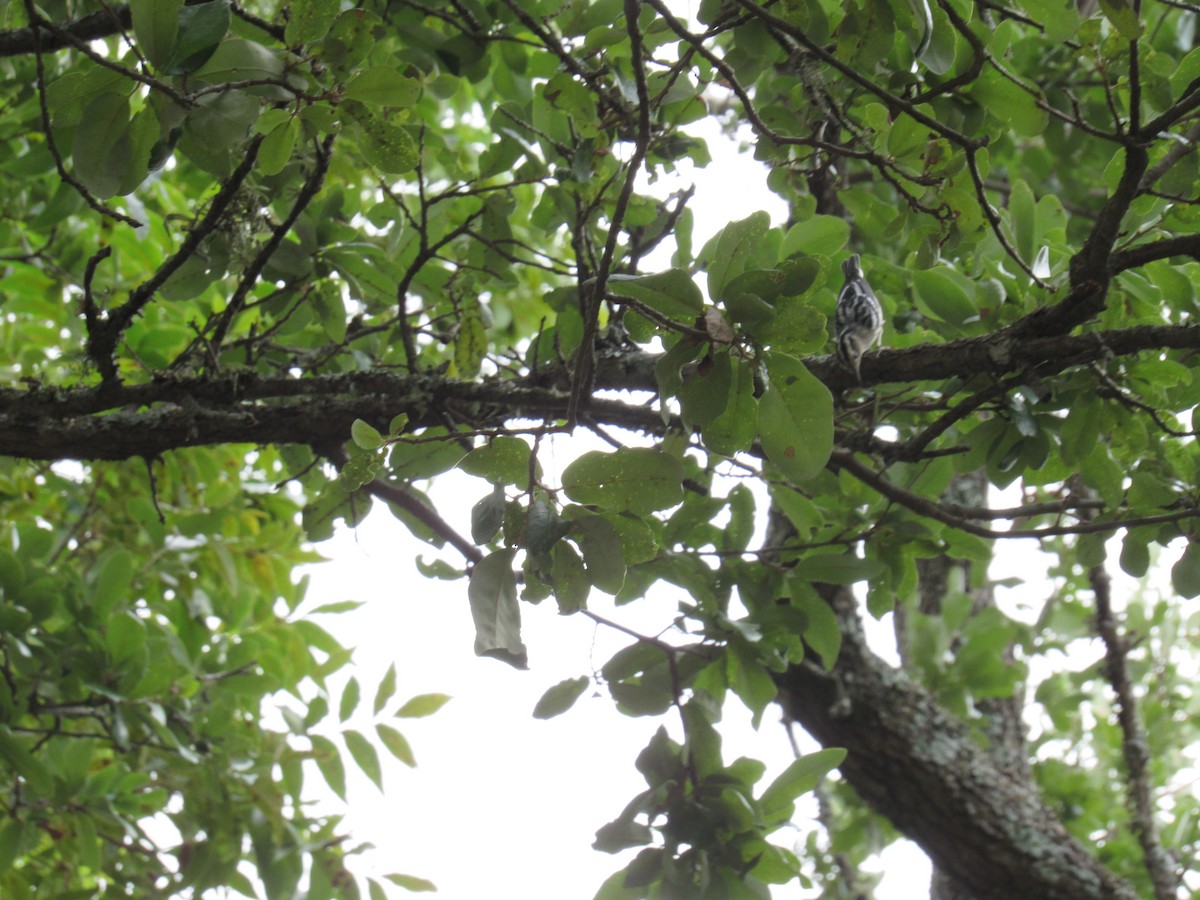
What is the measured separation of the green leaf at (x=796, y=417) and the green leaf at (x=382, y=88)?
1.56 feet

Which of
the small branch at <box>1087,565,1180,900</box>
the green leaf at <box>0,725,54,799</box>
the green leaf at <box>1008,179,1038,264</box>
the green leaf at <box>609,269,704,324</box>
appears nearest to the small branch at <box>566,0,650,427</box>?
the green leaf at <box>609,269,704,324</box>

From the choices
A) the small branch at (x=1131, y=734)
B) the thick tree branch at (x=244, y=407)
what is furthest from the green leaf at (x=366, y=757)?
the small branch at (x=1131, y=734)

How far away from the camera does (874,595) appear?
62.5 inches

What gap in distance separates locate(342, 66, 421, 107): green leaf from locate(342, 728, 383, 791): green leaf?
1433 mm

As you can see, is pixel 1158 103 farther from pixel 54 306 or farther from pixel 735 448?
pixel 54 306

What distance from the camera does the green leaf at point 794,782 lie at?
1445 millimetres

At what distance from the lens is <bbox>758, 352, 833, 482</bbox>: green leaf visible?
1.00 m

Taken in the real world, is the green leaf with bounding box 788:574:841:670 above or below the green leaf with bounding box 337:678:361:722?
below

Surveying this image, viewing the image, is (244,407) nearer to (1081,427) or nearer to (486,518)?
(486,518)

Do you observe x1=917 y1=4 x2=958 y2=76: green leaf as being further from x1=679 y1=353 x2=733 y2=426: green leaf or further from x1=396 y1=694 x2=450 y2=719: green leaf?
x1=396 y1=694 x2=450 y2=719: green leaf

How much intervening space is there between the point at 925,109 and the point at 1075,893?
6.77ft

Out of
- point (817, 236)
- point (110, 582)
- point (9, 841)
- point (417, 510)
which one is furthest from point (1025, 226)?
point (9, 841)

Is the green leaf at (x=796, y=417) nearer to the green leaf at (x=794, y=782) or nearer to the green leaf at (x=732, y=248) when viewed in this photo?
the green leaf at (x=732, y=248)

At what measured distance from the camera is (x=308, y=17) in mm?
1079
